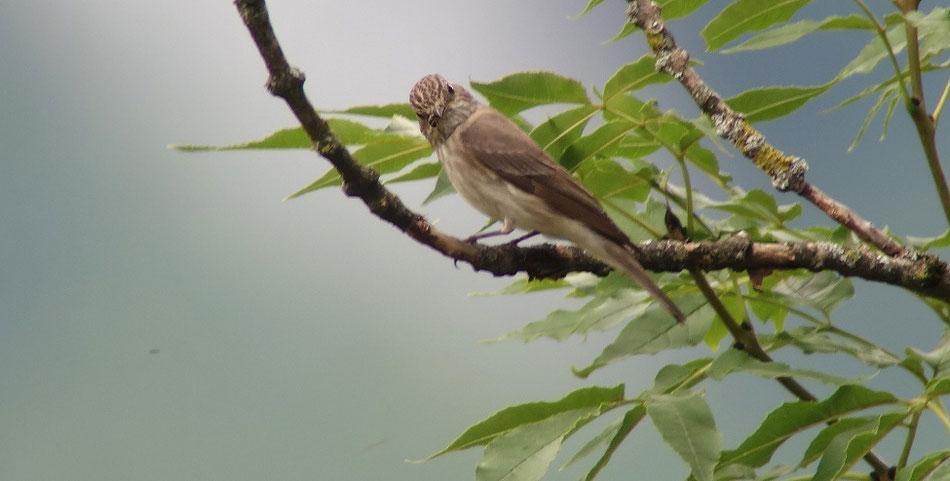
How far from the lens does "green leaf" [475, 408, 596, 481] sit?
827mm

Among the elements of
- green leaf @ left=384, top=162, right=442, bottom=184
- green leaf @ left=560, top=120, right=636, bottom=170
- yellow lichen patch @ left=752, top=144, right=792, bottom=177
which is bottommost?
yellow lichen patch @ left=752, top=144, right=792, bottom=177

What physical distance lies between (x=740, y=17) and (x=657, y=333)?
358mm

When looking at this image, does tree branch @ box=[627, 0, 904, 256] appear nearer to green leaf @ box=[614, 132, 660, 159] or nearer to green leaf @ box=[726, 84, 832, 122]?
green leaf @ box=[726, 84, 832, 122]

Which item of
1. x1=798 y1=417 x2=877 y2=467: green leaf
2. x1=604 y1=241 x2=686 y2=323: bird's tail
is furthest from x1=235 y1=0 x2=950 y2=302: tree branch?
x1=798 y1=417 x2=877 y2=467: green leaf

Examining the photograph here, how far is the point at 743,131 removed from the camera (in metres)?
0.98

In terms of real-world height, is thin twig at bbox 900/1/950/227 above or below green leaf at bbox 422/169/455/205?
below

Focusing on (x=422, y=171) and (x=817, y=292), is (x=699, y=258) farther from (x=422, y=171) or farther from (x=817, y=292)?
(x=422, y=171)

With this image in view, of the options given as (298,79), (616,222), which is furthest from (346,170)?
(616,222)

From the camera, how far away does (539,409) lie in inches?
34.4

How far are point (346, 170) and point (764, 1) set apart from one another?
1.70 feet

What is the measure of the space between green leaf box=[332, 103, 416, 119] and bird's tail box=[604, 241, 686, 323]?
0.29 metres

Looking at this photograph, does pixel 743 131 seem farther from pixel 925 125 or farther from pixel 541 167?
pixel 541 167

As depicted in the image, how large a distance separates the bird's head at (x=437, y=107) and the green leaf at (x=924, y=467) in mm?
652

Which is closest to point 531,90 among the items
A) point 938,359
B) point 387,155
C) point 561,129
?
point 561,129
